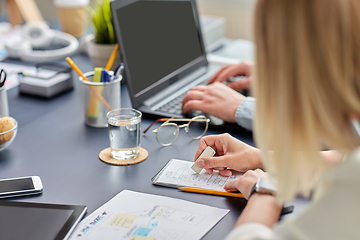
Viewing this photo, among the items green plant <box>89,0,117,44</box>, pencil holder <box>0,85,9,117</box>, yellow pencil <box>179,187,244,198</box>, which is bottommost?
yellow pencil <box>179,187,244,198</box>

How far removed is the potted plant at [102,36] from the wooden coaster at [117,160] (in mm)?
494

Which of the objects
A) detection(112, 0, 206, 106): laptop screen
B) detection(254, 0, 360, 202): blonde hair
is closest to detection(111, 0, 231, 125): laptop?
detection(112, 0, 206, 106): laptop screen

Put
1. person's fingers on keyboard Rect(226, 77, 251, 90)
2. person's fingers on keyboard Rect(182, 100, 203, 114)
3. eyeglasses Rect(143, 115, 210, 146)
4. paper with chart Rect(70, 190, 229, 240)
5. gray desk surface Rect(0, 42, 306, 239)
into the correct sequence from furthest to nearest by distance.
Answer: person's fingers on keyboard Rect(226, 77, 251, 90) → person's fingers on keyboard Rect(182, 100, 203, 114) → eyeglasses Rect(143, 115, 210, 146) → gray desk surface Rect(0, 42, 306, 239) → paper with chart Rect(70, 190, 229, 240)

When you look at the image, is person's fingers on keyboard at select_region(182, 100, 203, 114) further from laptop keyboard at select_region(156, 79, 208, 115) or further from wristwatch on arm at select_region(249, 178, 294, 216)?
wristwatch on arm at select_region(249, 178, 294, 216)

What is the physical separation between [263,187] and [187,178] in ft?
0.55

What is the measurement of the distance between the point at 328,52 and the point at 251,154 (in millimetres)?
381

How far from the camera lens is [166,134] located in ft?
3.32

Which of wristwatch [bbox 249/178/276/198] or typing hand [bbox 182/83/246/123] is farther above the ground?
typing hand [bbox 182/83/246/123]

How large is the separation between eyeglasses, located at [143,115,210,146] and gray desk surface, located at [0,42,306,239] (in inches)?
0.6

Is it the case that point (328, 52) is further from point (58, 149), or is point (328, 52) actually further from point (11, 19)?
point (11, 19)

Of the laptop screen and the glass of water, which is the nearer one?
the glass of water

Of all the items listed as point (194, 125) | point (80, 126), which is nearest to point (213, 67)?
point (194, 125)

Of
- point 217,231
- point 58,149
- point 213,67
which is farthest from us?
point 213,67

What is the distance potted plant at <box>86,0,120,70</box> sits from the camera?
1360 millimetres
